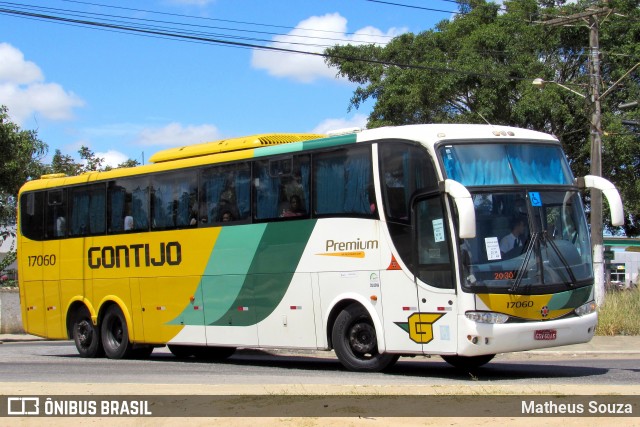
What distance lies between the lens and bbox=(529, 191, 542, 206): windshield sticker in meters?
12.9

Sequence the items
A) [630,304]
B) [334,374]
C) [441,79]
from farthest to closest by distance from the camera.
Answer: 1. [441,79]
2. [630,304]
3. [334,374]

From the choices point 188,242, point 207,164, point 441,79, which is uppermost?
point 441,79

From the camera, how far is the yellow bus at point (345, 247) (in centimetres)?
1259

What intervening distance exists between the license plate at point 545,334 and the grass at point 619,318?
8596 mm

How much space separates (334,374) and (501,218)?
3.42m

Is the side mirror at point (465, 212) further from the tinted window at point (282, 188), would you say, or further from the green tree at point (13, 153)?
the green tree at point (13, 153)

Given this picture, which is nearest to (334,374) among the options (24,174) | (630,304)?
(630,304)

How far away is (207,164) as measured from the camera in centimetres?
1664

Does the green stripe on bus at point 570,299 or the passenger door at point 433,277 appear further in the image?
the green stripe on bus at point 570,299

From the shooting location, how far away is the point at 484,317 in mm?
12344

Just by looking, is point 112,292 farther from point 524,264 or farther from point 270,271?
point 524,264

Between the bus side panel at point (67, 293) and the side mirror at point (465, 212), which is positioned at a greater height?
the side mirror at point (465, 212)

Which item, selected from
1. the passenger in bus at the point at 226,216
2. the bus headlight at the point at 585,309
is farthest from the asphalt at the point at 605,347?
the passenger in bus at the point at 226,216

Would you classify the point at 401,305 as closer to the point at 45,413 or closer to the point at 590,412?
the point at 590,412
